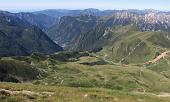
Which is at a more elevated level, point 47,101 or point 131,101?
point 47,101

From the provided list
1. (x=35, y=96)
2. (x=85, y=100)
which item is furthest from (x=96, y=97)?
(x=35, y=96)

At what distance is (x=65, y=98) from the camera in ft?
112

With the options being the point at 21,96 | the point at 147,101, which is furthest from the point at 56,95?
the point at 147,101

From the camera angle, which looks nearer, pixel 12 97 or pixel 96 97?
pixel 12 97

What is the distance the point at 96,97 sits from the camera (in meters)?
39.0

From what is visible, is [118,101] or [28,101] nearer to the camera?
[28,101]

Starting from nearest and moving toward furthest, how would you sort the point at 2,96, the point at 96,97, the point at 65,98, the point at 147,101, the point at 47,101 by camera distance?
the point at 2,96 < the point at 47,101 < the point at 65,98 < the point at 96,97 < the point at 147,101

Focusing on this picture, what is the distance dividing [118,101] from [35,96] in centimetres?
Result: 1024

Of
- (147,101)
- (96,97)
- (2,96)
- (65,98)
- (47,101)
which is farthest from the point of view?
(147,101)

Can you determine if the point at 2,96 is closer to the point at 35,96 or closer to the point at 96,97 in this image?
the point at 35,96

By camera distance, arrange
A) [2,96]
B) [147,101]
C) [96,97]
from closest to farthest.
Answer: [2,96] < [96,97] < [147,101]

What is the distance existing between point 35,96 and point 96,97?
7878mm

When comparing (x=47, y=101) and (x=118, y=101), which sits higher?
(x=47, y=101)

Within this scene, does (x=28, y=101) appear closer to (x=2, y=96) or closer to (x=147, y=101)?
(x=2, y=96)
